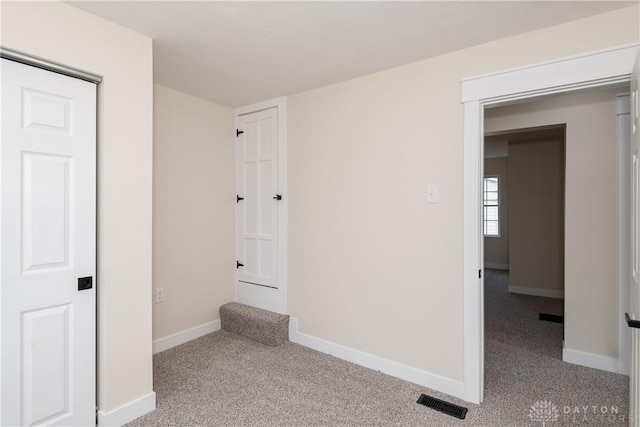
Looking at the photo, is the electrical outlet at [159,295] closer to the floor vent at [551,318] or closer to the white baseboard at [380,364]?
the white baseboard at [380,364]

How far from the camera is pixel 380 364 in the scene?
261 centimetres

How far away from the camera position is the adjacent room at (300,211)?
1.72 metres

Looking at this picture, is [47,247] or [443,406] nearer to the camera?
[47,247]

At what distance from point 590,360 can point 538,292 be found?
8.53 feet

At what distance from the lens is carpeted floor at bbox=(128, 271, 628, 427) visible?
2012 millimetres

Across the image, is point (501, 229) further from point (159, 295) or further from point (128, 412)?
point (128, 412)

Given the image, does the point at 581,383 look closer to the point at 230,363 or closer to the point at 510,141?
the point at 230,363

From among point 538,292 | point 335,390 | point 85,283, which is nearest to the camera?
A: point 85,283

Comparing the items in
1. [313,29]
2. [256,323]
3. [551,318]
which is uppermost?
[313,29]

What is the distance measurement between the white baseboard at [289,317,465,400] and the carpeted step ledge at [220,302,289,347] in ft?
0.39

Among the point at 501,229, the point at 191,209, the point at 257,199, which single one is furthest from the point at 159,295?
the point at 501,229

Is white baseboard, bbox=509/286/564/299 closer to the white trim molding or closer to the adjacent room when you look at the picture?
the adjacent room

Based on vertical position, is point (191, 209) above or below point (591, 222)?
above

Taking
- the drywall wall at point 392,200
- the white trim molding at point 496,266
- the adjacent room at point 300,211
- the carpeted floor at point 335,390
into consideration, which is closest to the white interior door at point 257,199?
the adjacent room at point 300,211
